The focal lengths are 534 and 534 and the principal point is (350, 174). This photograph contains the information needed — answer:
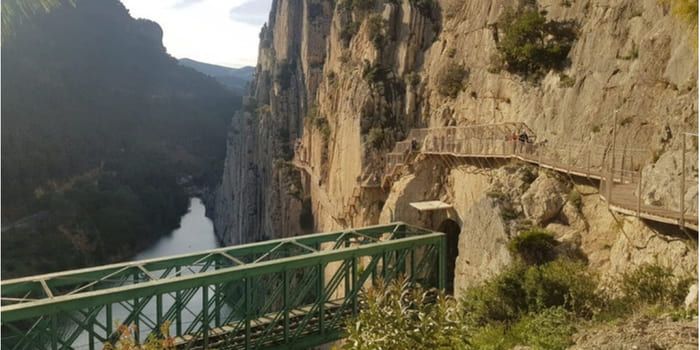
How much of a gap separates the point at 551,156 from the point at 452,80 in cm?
922

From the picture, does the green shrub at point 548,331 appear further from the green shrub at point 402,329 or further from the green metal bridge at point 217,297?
the green metal bridge at point 217,297

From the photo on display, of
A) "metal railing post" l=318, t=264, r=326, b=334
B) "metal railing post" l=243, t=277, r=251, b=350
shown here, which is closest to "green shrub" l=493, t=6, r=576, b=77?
"metal railing post" l=318, t=264, r=326, b=334

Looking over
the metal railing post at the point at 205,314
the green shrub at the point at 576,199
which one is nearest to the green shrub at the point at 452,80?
the green shrub at the point at 576,199

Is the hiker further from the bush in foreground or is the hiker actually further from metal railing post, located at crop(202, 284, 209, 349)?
metal railing post, located at crop(202, 284, 209, 349)

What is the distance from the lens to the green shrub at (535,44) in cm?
2177

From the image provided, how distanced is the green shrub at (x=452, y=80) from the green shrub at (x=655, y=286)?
653 inches

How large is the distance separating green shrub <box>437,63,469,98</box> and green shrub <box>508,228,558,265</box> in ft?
40.4

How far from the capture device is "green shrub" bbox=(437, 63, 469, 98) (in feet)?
88.1

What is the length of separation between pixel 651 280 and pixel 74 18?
154 m

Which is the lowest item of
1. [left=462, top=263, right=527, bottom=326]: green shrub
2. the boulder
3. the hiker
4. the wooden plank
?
[left=462, top=263, right=527, bottom=326]: green shrub

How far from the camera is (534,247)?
16.1m

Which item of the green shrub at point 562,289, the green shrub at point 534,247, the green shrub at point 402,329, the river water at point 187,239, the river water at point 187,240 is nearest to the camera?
the green shrub at point 402,329

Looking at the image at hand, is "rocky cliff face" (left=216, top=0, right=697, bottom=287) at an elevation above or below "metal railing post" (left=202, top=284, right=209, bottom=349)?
above

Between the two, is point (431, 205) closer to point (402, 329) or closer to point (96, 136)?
point (402, 329)
